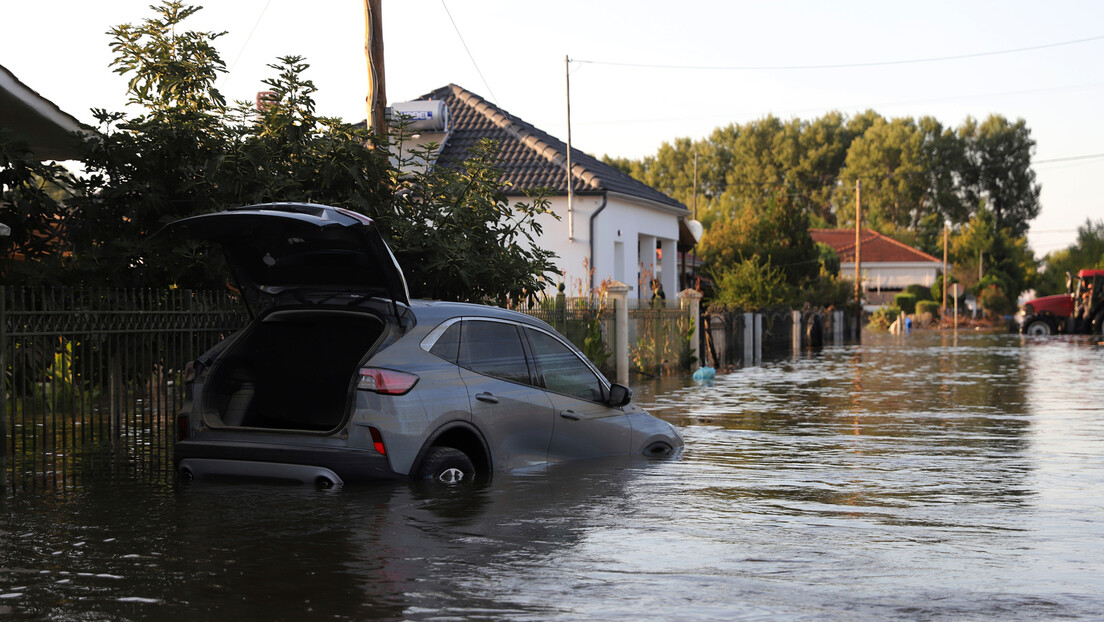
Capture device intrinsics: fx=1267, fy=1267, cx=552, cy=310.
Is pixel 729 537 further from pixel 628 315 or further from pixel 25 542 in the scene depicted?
pixel 628 315

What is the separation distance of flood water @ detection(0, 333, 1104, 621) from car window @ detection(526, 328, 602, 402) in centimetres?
62

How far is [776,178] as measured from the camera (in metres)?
109

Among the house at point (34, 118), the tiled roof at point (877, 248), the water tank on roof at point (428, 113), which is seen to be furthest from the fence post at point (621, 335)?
the tiled roof at point (877, 248)

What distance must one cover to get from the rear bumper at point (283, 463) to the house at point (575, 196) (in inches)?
806

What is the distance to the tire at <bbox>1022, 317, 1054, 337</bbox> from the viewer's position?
2402 inches

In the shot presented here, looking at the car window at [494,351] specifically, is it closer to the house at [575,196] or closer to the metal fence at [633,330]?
the metal fence at [633,330]

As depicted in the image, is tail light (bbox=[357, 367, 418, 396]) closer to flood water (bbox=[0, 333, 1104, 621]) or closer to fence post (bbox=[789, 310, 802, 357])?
flood water (bbox=[0, 333, 1104, 621])

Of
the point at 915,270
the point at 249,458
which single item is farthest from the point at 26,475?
the point at 915,270

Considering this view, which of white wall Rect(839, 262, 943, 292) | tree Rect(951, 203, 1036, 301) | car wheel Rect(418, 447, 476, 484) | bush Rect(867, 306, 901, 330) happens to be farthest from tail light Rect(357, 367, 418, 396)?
white wall Rect(839, 262, 943, 292)

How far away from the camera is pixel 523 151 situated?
3391 centimetres

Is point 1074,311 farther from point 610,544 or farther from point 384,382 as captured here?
point 610,544

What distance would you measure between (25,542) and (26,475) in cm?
274

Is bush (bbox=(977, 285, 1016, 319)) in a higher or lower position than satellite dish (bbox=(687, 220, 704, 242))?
lower

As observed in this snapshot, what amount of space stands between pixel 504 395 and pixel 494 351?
0.37 metres
